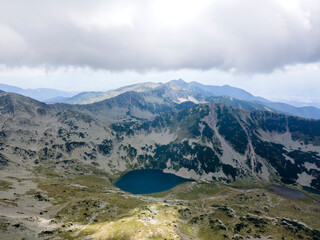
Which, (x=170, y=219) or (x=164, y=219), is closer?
(x=164, y=219)

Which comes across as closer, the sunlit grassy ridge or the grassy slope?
the grassy slope

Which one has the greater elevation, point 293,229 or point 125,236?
point 125,236

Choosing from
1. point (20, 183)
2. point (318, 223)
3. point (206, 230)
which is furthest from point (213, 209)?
point (20, 183)

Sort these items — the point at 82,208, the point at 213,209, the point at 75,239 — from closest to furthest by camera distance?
the point at 75,239, the point at 82,208, the point at 213,209

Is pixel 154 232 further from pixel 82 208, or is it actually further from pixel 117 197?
pixel 117 197

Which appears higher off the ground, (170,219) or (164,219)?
(164,219)

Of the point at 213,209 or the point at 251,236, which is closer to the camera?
the point at 251,236

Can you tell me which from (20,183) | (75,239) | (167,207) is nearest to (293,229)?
(167,207)

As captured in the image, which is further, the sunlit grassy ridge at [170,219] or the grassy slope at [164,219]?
the sunlit grassy ridge at [170,219]

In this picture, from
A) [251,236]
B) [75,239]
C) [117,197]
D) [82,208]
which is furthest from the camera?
[117,197]
